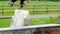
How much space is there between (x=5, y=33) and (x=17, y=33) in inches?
11.9

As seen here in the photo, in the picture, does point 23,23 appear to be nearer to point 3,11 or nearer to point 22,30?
point 22,30

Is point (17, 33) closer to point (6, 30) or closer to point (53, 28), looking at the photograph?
point (6, 30)

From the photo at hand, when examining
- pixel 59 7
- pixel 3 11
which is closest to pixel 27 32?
pixel 3 11

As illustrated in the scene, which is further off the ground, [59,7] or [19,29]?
[19,29]

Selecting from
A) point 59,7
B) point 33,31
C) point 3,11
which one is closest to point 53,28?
point 33,31

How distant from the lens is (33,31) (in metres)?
5.79

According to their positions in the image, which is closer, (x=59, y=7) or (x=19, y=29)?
(x=19, y=29)

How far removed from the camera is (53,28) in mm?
5863

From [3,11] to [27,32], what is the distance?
6846 millimetres

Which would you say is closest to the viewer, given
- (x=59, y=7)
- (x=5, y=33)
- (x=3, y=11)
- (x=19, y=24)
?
(x=5, y=33)

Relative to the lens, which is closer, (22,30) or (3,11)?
(22,30)

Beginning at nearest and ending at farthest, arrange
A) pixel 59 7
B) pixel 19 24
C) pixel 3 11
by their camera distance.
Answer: pixel 19 24 → pixel 3 11 → pixel 59 7

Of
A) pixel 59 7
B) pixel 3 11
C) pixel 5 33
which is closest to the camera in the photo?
pixel 5 33

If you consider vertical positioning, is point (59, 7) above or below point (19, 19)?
below
